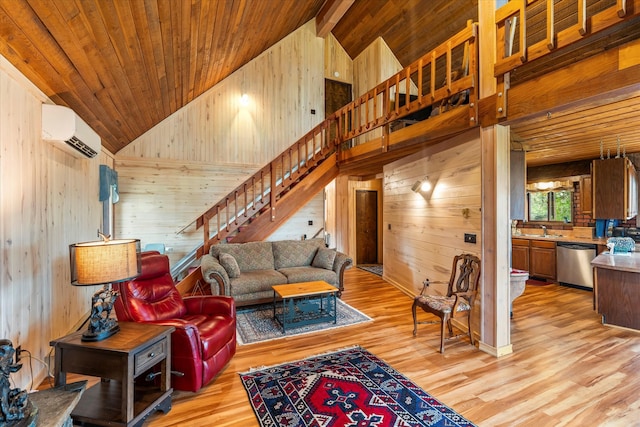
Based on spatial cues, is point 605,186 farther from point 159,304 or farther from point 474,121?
point 159,304

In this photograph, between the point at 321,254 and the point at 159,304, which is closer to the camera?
the point at 159,304

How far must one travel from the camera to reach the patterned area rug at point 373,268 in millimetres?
6848

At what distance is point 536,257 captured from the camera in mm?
5918

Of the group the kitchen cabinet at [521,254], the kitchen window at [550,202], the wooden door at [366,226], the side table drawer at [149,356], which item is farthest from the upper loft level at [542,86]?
the side table drawer at [149,356]

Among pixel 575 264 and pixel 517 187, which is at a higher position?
pixel 517 187

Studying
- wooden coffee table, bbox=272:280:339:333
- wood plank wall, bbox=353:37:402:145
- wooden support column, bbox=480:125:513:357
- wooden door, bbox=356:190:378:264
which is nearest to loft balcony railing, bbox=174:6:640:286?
wooden support column, bbox=480:125:513:357

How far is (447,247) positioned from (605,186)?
3139 millimetres

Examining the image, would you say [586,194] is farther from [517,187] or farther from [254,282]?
[254,282]

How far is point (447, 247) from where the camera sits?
13.0 feet

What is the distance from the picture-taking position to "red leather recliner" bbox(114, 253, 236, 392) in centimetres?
231

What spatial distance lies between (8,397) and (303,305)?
3.12m

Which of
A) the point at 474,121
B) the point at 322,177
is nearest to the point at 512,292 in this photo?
the point at 474,121

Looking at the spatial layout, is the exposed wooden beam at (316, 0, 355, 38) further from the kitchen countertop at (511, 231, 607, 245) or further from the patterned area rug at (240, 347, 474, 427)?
the patterned area rug at (240, 347, 474, 427)

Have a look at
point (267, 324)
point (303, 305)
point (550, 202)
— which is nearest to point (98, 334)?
point (267, 324)
